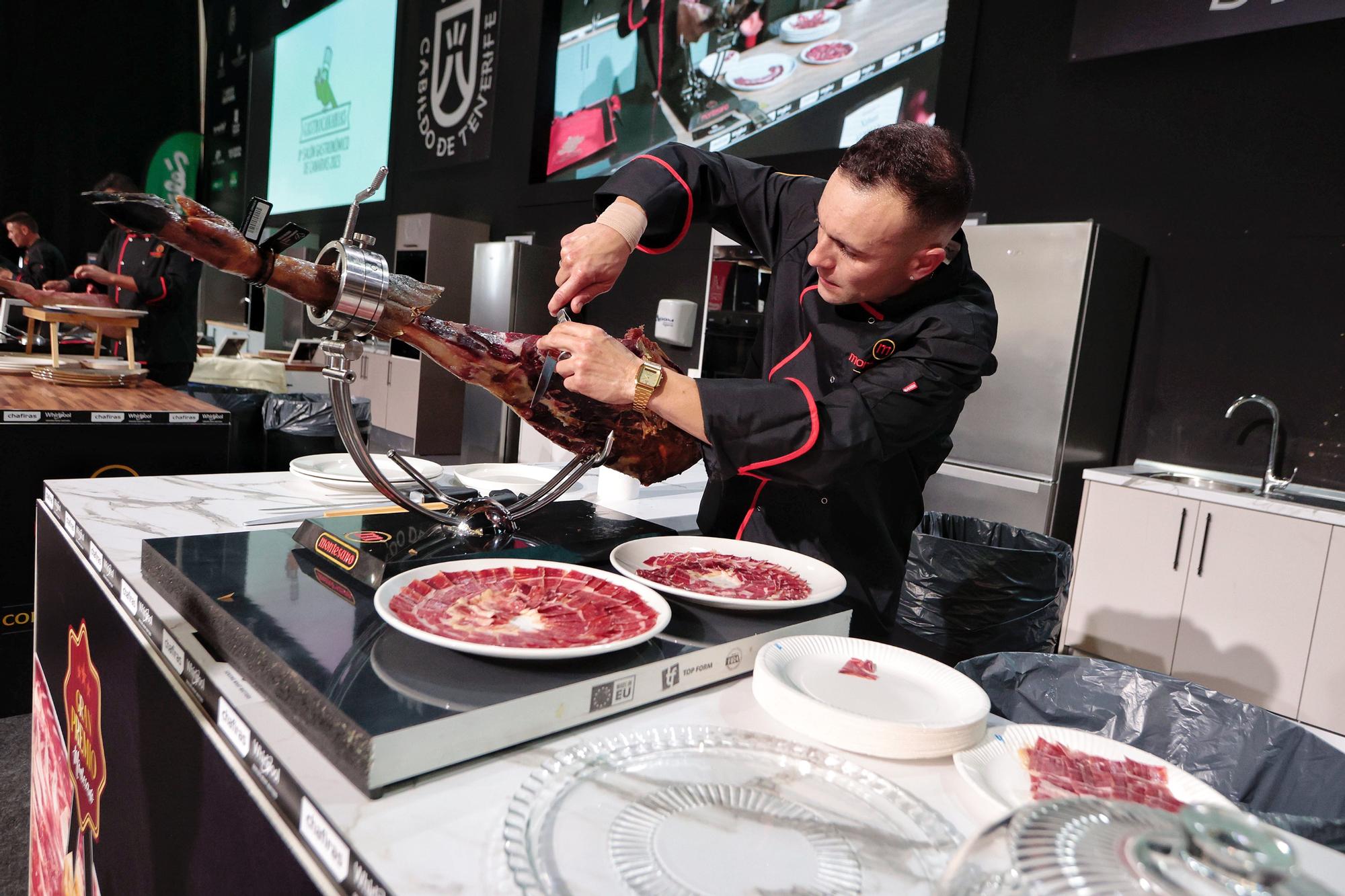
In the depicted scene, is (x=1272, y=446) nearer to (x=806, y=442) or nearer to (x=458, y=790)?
(x=806, y=442)

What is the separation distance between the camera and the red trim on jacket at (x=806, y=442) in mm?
1153

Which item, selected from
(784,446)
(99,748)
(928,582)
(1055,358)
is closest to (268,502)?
(99,748)

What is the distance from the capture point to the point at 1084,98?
135 inches

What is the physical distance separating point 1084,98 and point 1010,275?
3.23 feet

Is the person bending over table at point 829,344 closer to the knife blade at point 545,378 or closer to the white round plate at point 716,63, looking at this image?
Answer: the knife blade at point 545,378

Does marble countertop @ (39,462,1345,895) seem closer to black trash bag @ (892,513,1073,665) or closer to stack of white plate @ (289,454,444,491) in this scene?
stack of white plate @ (289,454,444,491)

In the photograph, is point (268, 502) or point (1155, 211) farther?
point (1155, 211)

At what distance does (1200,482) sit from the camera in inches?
125

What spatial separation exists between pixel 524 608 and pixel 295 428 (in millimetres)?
3001

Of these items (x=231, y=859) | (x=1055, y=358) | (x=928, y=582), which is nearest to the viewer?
(x=231, y=859)

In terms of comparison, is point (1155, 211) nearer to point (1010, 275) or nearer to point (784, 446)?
point (1010, 275)

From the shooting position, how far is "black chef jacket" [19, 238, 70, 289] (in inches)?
227

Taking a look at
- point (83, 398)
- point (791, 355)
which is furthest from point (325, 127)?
point (791, 355)

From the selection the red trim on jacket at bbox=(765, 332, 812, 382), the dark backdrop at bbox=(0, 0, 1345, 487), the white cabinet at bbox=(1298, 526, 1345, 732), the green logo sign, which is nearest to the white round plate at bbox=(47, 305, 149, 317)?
the red trim on jacket at bbox=(765, 332, 812, 382)
